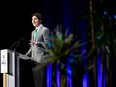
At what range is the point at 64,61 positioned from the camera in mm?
2812

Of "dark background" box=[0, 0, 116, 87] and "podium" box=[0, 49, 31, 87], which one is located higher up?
"dark background" box=[0, 0, 116, 87]

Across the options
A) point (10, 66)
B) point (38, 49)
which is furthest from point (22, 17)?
point (10, 66)

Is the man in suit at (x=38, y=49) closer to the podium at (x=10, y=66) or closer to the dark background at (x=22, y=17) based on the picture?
the podium at (x=10, y=66)

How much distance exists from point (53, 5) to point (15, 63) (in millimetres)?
2226

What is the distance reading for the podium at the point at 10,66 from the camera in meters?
Result: 3.98

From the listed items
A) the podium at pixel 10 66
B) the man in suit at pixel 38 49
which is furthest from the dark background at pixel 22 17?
the podium at pixel 10 66

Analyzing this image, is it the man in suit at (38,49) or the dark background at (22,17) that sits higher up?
the dark background at (22,17)

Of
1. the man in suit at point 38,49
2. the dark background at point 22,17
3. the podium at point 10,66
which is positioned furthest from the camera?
the dark background at point 22,17

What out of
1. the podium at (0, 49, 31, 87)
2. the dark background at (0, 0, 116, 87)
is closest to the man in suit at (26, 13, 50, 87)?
the podium at (0, 49, 31, 87)

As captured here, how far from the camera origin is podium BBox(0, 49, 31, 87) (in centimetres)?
398

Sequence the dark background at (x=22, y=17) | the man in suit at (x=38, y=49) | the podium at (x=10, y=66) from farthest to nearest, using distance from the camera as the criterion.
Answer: the dark background at (x=22, y=17) → the man in suit at (x=38, y=49) → the podium at (x=10, y=66)

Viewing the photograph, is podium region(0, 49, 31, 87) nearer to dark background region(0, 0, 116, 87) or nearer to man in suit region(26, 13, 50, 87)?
man in suit region(26, 13, 50, 87)

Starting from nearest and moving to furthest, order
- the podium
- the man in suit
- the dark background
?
the podium
the man in suit
the dark background

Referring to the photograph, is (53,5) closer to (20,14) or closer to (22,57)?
(20,14)
